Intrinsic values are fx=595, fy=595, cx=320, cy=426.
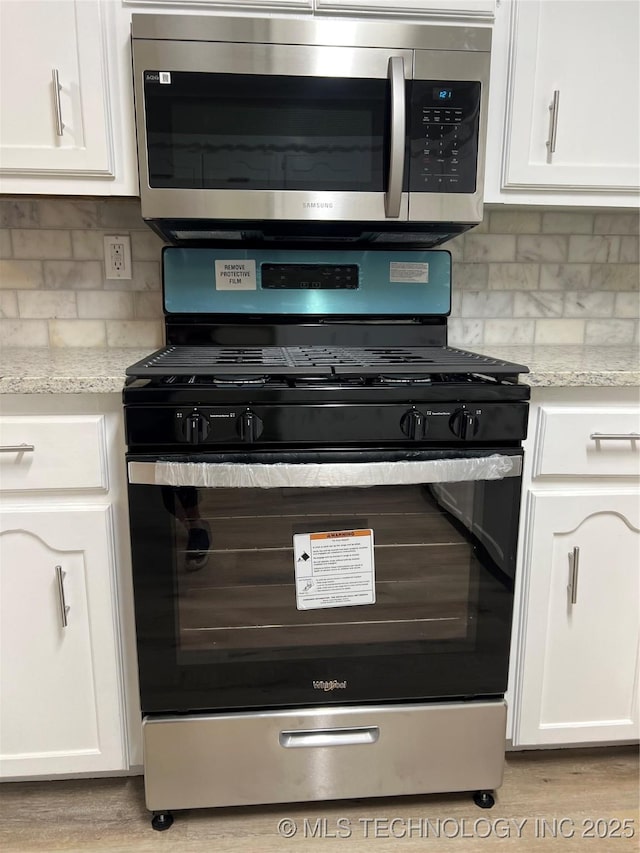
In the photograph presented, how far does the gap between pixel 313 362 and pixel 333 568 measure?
430 millimetres

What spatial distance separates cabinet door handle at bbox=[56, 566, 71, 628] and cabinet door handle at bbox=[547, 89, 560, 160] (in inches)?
57.0

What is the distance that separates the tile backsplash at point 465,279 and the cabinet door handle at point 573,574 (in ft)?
2.34

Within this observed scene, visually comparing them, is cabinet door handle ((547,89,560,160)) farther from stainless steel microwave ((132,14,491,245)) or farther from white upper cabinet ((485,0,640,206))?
stainless steel microwave ((132,14,491,245))

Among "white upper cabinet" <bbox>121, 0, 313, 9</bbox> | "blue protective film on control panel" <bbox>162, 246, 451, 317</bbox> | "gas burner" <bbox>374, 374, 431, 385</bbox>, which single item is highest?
"white upper cabinet" <bbox>121, 0, 313, 9</bbox>

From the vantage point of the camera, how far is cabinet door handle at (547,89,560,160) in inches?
54.3

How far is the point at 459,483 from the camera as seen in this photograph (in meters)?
1.18

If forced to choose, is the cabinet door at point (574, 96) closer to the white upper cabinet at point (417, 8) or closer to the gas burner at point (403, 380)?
the white upper cabinet at point (417, 8)

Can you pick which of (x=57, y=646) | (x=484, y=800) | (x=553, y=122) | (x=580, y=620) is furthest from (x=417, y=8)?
(x=484, y=800)

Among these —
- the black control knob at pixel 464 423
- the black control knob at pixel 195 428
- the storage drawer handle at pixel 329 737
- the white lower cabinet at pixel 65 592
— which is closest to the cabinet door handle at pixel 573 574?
the black control knob at pixel 464 423

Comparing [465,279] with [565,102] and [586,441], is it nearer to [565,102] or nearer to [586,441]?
[565,102]

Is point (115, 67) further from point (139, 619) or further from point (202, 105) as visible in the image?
point (139, 619)

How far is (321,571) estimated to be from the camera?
3.88ft

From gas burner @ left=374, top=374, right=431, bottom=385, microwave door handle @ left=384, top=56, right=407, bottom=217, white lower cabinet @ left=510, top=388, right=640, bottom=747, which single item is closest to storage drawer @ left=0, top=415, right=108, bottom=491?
gas burner @ left=374, top=374, right=431, bottom=385

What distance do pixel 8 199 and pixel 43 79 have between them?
410mm
